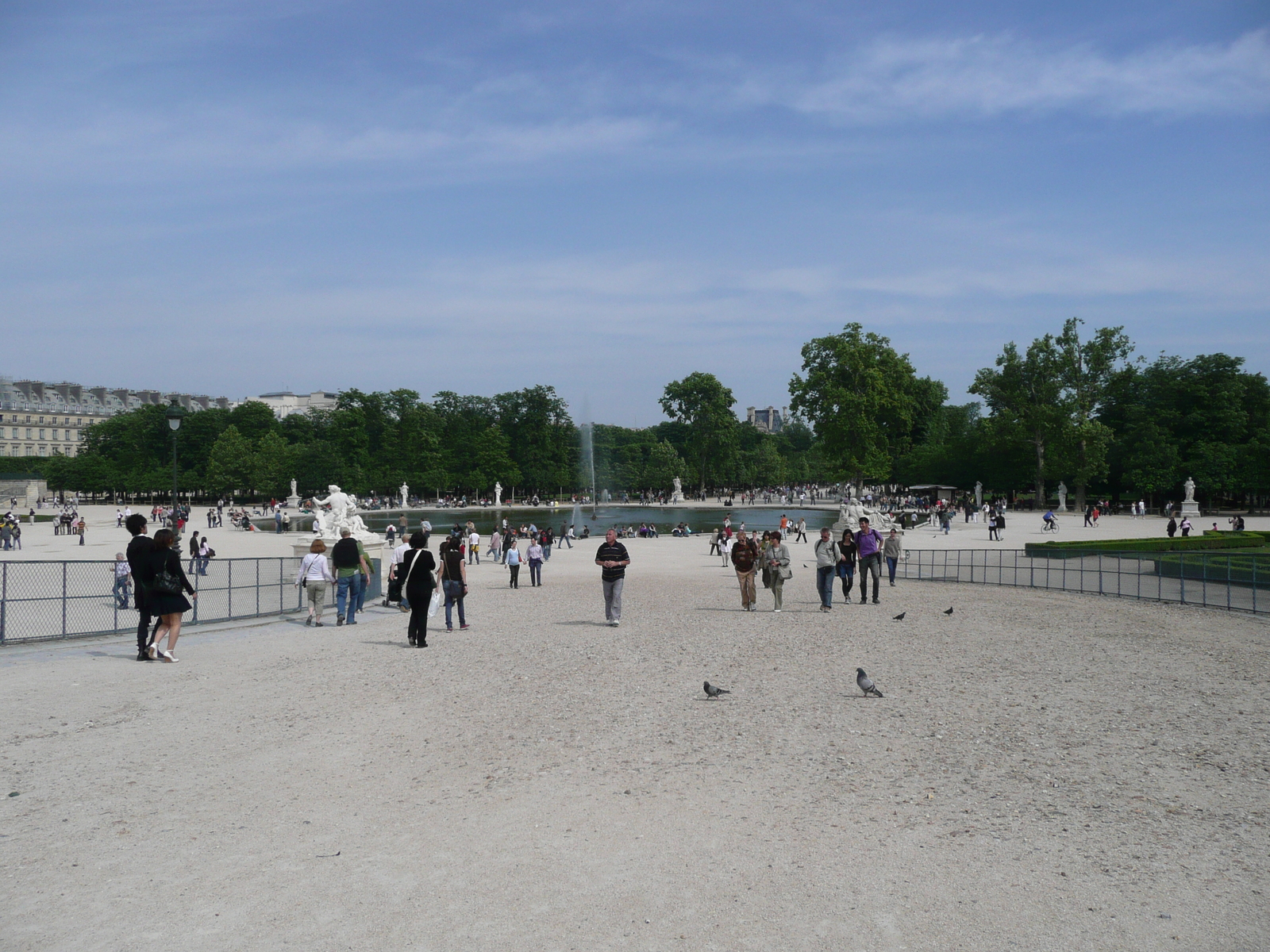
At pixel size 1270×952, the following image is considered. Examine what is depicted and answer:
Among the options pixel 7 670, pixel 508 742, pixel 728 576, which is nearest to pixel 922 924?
pixel 508 742

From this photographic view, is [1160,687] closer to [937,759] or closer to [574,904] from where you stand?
[937,759]

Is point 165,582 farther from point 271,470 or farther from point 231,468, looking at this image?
point 231,468

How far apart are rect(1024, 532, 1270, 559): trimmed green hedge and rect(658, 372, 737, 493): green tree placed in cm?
7542

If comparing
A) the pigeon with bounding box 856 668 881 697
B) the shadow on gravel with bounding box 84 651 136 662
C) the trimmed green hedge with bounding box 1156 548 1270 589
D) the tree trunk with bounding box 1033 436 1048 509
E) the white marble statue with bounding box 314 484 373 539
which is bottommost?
the shadow on gravel with bounding box 84 651 136 662

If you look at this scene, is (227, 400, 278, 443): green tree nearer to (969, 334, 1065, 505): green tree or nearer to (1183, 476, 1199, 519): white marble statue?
(969, 334, 1065, 505): green tree

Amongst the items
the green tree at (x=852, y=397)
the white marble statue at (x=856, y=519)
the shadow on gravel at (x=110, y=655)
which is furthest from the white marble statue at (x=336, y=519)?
the green tree at (x=852, y=397)

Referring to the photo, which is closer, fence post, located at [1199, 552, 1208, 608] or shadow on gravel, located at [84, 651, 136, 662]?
shadow on gravel, located at [84, 651, 136, 662]

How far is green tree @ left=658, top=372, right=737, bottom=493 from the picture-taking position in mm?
111438

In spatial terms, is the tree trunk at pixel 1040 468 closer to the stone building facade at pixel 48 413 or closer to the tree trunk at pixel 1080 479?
the tree trunk at pixel 1080 479

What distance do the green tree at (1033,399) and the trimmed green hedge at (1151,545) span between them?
35768 mm

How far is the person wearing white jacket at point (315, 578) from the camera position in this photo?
16.0 meters

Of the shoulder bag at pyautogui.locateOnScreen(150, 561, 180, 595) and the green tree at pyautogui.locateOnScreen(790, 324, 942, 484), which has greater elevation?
the green tree at pyautogui.locateOnScreen(790, 324, 942, 484)

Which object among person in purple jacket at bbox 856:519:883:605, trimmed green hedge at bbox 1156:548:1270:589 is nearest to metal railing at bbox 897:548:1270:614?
trimmed green hedge at bbox 1156:548:1270:589

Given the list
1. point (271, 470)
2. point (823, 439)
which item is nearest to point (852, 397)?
point (823, 439)
